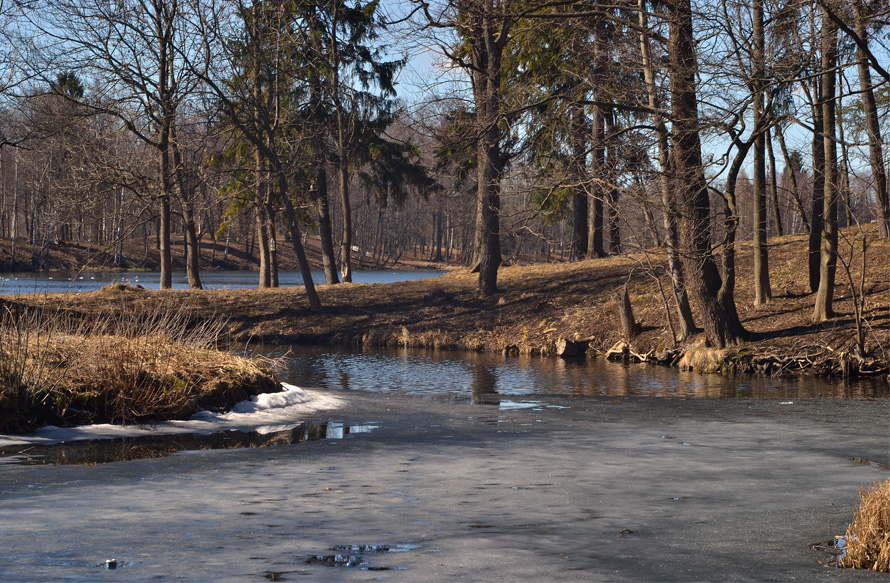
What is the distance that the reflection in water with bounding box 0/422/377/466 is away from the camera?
8383 millimetres

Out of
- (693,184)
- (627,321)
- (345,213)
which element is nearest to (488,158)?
(627,321)

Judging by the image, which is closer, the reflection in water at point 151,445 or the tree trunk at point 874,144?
the reflection in water at point 151,445

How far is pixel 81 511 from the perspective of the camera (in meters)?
6.25

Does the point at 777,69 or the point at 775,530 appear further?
the point at 777,69

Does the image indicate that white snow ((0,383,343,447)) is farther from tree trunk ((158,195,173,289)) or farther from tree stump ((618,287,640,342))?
tree trunk ((158,195,173,289))

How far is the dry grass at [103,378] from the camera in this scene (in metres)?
9.75

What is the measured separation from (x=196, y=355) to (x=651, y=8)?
17620 millimetres

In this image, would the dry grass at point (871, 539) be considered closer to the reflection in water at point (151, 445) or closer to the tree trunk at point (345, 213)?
the reflection in water at point (151, 445)

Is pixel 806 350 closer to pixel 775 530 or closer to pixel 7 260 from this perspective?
pixel 775 530

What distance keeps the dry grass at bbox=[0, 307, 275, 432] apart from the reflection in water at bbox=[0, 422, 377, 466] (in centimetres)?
81

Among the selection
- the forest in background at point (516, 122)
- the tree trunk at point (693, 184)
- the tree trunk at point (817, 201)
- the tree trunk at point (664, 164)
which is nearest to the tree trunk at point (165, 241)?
the forest in background at point (516, 122)

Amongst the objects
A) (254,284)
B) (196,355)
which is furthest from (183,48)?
(254,284)

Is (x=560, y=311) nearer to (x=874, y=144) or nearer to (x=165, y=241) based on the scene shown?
(x=874, y=144)

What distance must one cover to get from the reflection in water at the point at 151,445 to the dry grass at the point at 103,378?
81 cm
